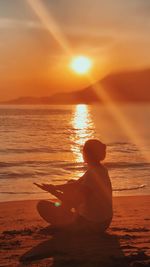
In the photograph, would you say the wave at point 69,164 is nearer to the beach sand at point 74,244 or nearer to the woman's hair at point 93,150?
the beach sand at point 74,244

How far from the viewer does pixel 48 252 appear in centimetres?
643

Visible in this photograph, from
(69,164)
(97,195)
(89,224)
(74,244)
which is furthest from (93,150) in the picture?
(69,164)

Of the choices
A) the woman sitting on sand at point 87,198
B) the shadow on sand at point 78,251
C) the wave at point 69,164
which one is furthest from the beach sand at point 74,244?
the wave at point 69,164

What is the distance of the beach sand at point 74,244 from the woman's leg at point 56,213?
188mm

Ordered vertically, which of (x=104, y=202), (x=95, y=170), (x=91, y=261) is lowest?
(x=91, y=261)

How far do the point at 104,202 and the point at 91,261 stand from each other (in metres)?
1.26

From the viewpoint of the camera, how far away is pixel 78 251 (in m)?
6.46

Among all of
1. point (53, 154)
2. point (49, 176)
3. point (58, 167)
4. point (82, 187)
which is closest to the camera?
point (82, 187)

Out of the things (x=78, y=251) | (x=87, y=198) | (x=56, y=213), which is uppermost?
(x=87, y=198)

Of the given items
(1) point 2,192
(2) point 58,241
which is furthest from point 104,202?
(1) point 2,192

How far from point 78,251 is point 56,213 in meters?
1.07

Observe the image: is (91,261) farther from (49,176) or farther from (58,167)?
(58,167)

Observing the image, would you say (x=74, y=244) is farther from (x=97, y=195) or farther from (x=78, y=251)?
(x=97, y=195)

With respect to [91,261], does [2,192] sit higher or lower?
higher
